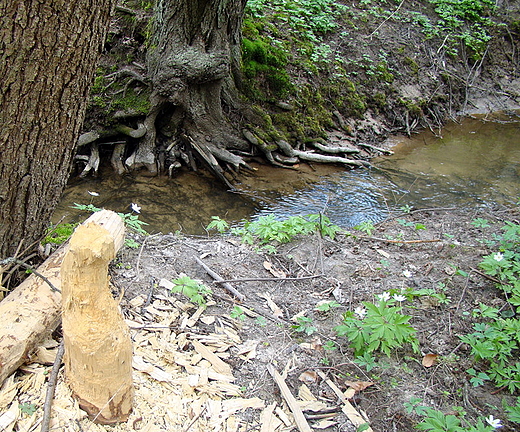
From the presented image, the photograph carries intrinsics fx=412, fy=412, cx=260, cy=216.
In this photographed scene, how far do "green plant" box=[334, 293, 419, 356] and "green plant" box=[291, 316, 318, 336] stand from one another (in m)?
0.21

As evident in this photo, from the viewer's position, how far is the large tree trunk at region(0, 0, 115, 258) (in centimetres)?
219

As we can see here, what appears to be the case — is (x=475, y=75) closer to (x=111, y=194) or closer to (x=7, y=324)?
(x=111, y=194)

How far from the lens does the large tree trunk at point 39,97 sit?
2.19m

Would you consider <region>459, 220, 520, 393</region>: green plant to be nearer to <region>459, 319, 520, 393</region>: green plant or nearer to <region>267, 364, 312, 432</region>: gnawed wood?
<region>459, 319, 520, 393</region>: green plant

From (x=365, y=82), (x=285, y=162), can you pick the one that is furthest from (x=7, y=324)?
(x=365, y=82)

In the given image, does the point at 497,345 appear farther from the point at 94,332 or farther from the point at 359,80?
the point at 359,80

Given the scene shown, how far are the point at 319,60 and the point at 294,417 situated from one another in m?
7.84

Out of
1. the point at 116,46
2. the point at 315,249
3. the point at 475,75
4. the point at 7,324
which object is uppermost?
the point at 475,75

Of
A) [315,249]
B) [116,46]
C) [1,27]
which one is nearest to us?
[1,27]

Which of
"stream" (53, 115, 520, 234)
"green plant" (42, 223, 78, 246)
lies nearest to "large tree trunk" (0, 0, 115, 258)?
"green plant" (42, 223, 78, 246)

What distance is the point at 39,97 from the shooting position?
236cm

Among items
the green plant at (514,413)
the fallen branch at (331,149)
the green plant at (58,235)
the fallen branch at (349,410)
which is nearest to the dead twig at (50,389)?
the green plant at (58,235)

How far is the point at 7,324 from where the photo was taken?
2193 mm

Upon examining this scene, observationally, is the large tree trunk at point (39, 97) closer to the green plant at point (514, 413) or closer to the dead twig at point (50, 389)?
the dead twig at point (50, 389)
